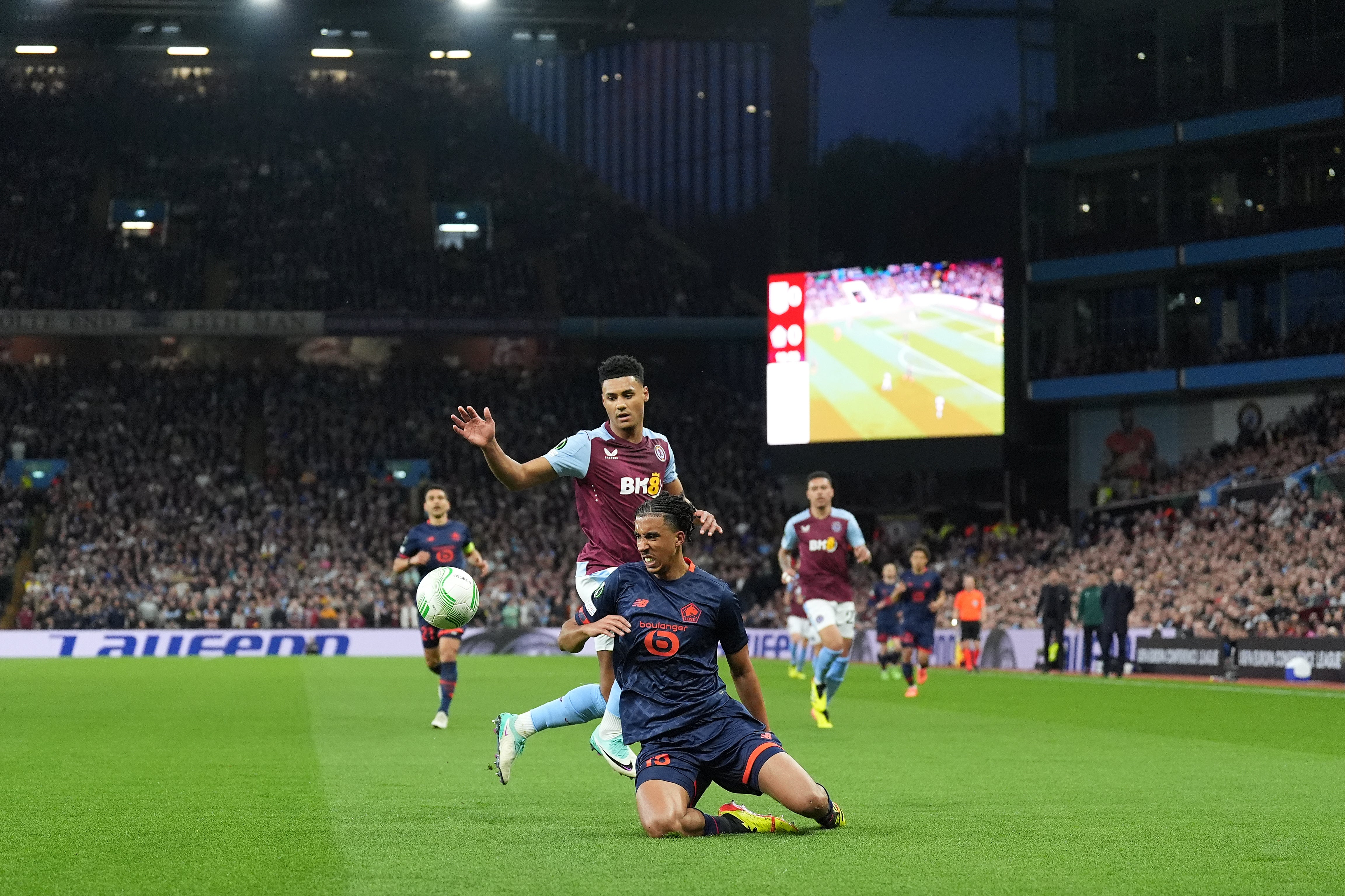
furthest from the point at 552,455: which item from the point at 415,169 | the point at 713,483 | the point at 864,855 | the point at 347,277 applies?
the point at 415,169

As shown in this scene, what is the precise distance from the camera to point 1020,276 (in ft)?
168

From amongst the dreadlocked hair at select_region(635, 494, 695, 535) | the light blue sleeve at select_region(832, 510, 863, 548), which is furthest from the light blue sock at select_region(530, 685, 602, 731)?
the light blue sleeve at select_region(832, 510, 863, 548)

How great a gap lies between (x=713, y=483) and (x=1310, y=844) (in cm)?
4486

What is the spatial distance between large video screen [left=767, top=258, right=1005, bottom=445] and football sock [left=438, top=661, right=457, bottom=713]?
2544 cm

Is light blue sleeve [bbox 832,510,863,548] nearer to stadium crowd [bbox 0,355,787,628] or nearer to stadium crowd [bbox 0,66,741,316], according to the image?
stadium crowd [bbox 0,355,787,628]

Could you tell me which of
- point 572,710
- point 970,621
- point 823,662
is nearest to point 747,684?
point 572,710

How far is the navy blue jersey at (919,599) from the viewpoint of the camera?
2634cm

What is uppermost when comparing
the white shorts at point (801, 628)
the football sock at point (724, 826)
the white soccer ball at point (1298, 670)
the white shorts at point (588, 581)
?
the white shorts at point (588, 581)

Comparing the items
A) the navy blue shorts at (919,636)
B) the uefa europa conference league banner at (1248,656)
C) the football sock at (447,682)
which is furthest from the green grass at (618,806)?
the uefa europa conference league banner at (1248,656)

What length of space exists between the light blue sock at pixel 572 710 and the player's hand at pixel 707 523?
5.19 feet

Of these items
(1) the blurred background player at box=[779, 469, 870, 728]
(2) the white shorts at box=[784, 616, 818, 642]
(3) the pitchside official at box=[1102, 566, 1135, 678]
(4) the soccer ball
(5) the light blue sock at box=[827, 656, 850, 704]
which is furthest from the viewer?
(3) the pitchside official at box=[1102, 566, 1135, 678]

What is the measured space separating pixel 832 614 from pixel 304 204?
44.1 meters

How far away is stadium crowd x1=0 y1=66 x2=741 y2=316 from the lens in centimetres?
5512

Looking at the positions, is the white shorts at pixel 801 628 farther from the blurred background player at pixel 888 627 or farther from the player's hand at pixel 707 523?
the player's hand at pixel 707 523
